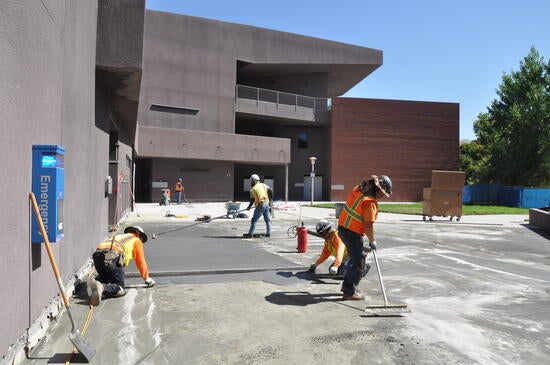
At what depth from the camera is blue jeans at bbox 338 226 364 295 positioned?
6.17 metres

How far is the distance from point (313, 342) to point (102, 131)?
6.88 m

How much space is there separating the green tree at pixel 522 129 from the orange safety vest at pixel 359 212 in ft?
144

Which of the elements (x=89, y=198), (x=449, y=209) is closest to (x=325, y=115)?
(x=449, y=209)

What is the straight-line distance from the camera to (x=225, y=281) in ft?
23.8

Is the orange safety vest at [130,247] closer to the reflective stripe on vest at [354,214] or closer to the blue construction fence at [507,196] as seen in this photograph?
the reflective stripe on vest at [354,214]

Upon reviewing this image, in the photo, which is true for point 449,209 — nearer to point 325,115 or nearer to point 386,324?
point 386,324

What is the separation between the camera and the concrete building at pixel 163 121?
3896 mm

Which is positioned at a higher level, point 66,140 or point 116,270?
point 66,140

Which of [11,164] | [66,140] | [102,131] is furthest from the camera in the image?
[102,131]

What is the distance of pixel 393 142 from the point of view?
41594 mm

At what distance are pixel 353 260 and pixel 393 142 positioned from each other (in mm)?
37223

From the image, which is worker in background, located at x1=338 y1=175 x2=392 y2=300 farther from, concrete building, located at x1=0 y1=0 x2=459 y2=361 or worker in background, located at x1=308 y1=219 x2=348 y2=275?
concrete building, located at x1=0 y1=0 x2=459 y2=361

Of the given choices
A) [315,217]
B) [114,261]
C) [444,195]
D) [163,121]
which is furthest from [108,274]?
[163,121]

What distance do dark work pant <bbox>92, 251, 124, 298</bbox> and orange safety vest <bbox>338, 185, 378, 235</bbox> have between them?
3.32 metres
